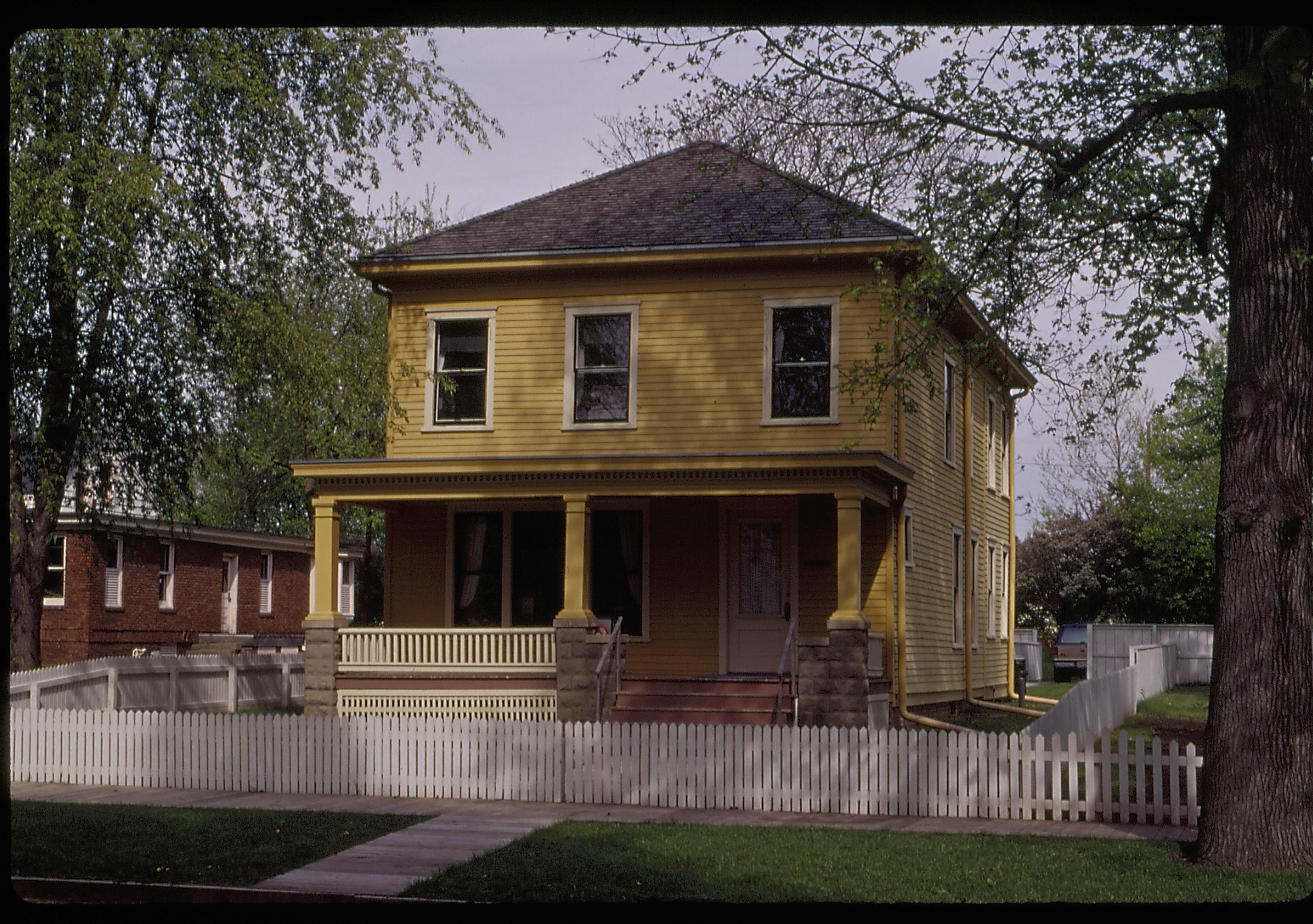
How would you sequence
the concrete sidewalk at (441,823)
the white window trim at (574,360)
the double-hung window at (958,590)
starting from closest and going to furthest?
the concrete sidewalk at (441,823)
the white window trim at (574,360)
the double-hung window at (958,590)

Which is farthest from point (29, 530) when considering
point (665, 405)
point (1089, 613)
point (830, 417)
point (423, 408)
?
point (1089, 613)

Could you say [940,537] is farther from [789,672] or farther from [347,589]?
[347,589]

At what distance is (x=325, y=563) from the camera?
68.0 ft

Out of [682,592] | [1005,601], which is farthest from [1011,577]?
[682,592]

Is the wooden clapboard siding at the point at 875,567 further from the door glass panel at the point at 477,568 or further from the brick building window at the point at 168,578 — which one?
the brick building window at the point at 168,578

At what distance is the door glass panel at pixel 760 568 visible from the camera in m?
21.9

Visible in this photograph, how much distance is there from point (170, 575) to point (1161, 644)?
2552 centimetres

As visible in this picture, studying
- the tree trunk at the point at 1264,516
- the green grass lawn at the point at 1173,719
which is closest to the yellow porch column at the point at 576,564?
the green grass lawn at the point at 1173,719

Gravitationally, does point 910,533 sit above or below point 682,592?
above

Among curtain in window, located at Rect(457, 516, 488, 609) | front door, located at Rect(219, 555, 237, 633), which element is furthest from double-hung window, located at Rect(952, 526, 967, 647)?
front door, located at Rect(219, 555, 237, 633)

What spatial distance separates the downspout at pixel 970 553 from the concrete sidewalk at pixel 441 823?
524 inches

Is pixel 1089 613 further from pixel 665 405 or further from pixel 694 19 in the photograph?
pixel 694 19

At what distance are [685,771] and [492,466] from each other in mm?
6763

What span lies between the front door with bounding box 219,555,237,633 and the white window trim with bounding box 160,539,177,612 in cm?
286
